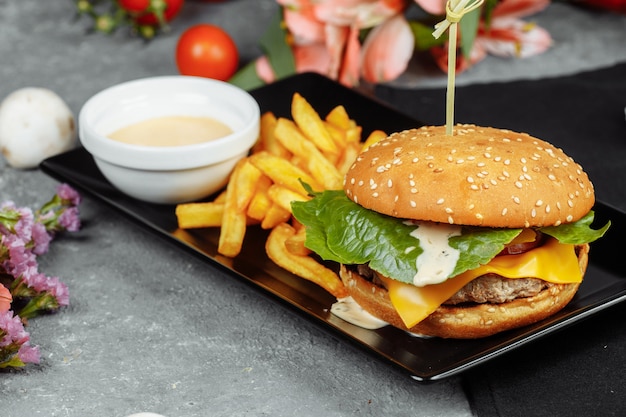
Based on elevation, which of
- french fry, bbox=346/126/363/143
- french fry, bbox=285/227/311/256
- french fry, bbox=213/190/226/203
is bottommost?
french fry, bbox=213/190/226/203

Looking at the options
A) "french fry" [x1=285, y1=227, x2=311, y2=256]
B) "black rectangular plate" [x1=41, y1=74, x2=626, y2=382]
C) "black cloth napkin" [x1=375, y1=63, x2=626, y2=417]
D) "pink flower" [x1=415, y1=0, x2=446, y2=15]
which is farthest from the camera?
"pink flower" [x1=415, y1=0, x2=446, y2=15]

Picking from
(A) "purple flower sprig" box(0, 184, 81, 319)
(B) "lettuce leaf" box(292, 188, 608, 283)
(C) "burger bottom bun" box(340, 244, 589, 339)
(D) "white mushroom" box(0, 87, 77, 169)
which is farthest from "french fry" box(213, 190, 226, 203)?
(D) "white mushroom" box(0, 87, 77, 169)

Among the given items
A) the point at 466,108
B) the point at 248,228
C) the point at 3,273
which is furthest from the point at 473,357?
the point at 466,108

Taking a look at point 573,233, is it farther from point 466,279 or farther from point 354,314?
point 354,314

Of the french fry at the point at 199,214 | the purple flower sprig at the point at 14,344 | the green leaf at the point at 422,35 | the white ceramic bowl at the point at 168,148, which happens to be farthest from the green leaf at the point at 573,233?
the green leaf at the point at 422,35

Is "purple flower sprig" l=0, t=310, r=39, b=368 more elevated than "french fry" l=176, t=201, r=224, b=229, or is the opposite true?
"purple flower sprig" l=0, t=310, r=39, b=368

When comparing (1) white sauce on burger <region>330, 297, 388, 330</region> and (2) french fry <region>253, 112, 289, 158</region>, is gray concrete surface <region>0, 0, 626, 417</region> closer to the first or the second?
(1) white sauce on burger <region>330, 297, 388, 330</region>

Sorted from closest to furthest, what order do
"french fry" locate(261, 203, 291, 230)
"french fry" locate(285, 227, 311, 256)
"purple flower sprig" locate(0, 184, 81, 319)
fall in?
"purple flower sprig" locate(0, 184, 81, 319)
"french fry" locate(285, 227, 311, 256)
"french fry" locate(261, 203, 291, 230)
